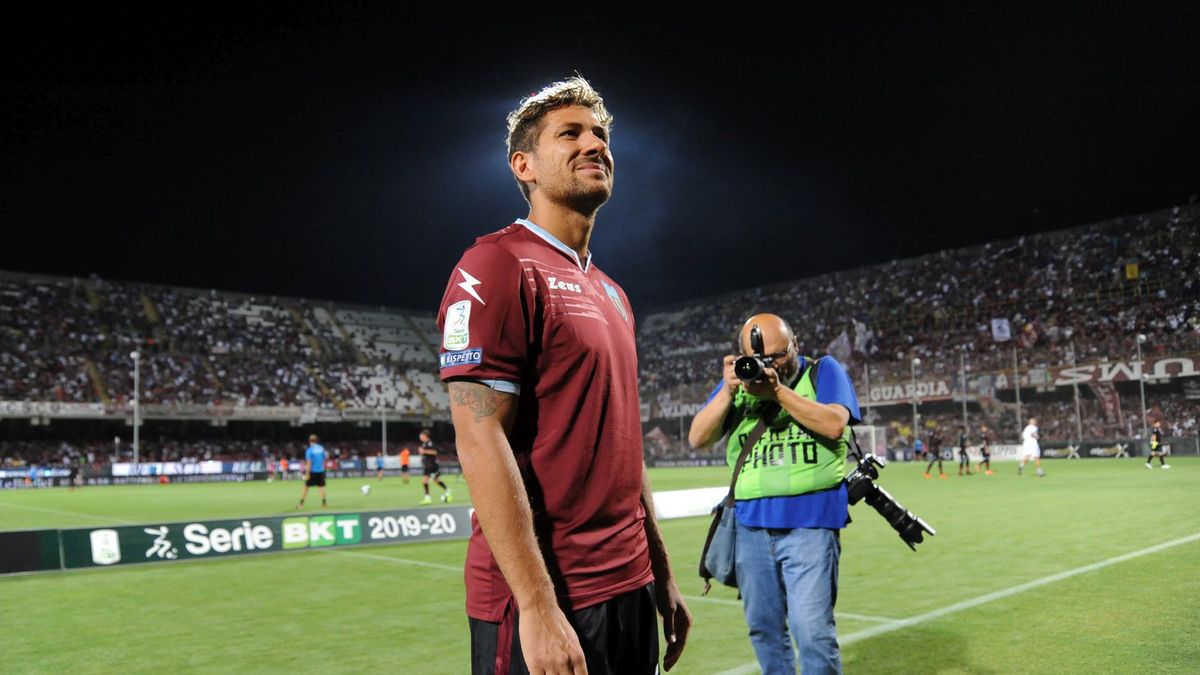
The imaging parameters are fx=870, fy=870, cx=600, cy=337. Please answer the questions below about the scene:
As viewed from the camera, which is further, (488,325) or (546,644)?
(488,325)

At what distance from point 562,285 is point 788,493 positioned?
2.50m

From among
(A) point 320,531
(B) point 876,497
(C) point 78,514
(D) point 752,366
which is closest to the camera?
(D) point 752,366

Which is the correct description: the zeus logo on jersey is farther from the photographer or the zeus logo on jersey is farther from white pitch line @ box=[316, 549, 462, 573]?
white pitch line @ box=[316, 549, 462, 573]

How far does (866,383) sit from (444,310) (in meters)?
52.1

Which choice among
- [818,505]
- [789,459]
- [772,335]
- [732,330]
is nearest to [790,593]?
[818,505]

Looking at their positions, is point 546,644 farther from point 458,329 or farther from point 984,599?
point 984,599

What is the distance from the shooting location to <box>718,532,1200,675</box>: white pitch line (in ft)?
21.0

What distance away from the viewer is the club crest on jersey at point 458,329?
1.99 m

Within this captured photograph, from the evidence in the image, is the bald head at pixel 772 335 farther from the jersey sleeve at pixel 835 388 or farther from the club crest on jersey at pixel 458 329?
the club crest on jersey at pixel 458 329

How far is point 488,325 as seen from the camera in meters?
1.97

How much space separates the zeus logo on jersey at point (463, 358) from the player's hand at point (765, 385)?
2.40 m

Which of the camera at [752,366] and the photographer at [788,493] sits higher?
the camera at [752,366]

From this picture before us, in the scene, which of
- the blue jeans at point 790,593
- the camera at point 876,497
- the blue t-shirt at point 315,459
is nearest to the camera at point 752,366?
the blue jeans at point 790,593

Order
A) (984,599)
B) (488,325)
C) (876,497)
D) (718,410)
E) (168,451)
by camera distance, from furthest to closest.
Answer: (168,451) → (984,599) → (876,497) → (718,410) → (488,325)
